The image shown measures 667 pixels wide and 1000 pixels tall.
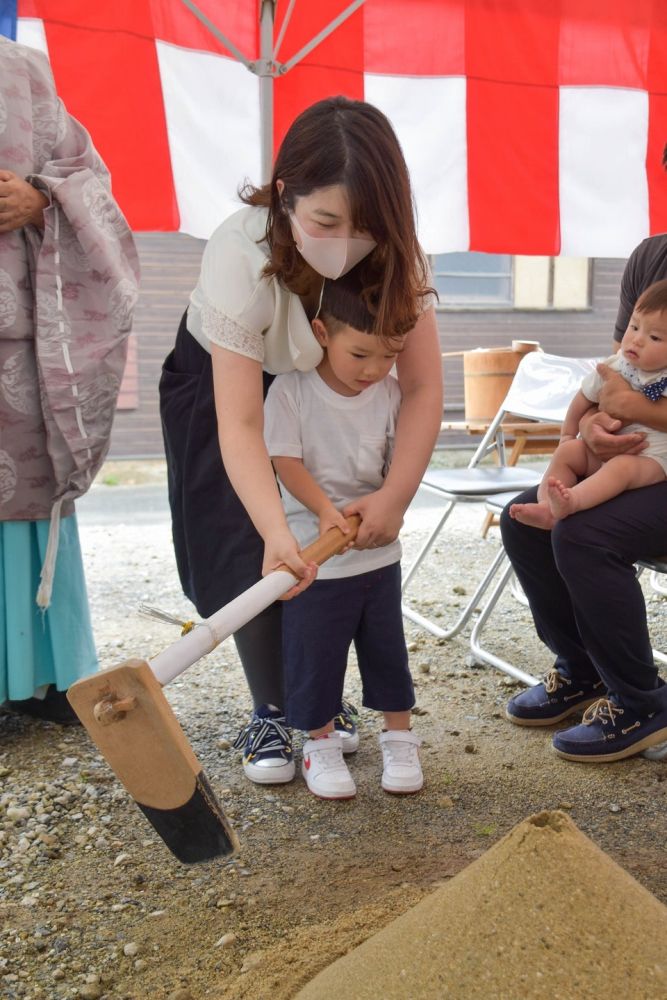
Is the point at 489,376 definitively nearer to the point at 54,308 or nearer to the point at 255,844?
the point at 54,308

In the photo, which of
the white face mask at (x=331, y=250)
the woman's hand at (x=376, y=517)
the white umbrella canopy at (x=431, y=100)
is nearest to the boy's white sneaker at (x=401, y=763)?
the woman's hand at (x=376, y=517)

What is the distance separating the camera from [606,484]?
2.02 metres

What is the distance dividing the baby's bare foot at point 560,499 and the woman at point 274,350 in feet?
0.98

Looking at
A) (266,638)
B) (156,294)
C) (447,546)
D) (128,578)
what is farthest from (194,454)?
(156,294)

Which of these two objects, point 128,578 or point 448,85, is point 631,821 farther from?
point 128,578

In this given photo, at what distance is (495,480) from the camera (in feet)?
10.1

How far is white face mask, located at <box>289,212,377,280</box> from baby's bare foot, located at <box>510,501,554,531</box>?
2.54 ft

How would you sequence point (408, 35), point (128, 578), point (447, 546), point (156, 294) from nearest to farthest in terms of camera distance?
point (408, 35) → point (128, 578) → point (447, 546) → point (156, 294)

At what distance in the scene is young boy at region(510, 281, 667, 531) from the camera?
202 cm

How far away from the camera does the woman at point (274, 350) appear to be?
1566 millimetres

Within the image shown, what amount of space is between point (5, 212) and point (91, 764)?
1244mm

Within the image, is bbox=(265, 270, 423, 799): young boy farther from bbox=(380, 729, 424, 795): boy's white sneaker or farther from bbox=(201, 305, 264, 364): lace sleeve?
bbox=(201, 305, 264, 364): lace sleeve

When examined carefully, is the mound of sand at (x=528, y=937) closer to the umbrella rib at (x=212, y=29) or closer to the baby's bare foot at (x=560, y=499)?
the baby's bare foot at (x=560, y=499)

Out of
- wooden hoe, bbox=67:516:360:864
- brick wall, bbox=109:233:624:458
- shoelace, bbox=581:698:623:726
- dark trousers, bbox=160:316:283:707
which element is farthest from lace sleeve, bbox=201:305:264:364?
brick wall, bbox=109:233:624:458
